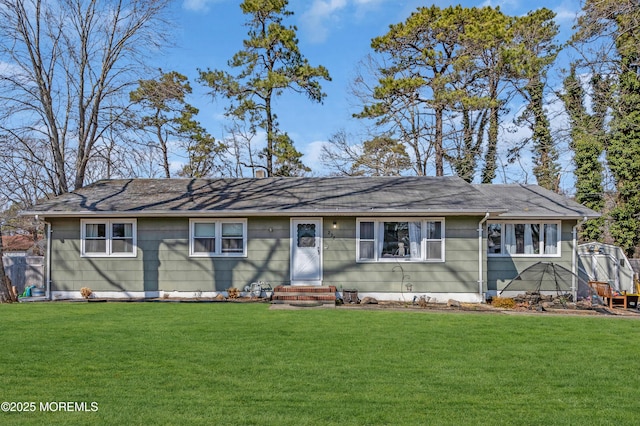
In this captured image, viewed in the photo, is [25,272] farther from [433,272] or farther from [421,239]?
[433,272]

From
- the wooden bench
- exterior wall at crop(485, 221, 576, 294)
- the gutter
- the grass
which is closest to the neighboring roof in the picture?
A: the gutter

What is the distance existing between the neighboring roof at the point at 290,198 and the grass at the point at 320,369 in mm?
3949

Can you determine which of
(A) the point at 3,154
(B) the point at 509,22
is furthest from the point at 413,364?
(B) the point at 509,22

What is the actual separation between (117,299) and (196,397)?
31.3ft

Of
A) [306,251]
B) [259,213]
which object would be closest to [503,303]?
[306,251]

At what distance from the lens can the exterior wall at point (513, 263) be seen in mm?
13703

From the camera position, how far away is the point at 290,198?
13930mm

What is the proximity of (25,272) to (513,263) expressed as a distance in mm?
15793

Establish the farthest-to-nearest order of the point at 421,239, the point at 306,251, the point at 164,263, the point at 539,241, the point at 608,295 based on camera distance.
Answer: the point at 539,241
the point at 164,263
the point at 306,251
the point at 421,239
the point at 608,295

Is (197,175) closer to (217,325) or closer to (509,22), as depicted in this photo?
(509,22)

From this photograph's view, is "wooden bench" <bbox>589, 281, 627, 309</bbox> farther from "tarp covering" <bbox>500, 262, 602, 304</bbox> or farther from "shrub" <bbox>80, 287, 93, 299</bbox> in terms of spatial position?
"shrub" <bbox>80, 287, 93, 299</bbox>

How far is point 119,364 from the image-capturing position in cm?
577

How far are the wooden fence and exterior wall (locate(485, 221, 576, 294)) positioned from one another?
14410mm

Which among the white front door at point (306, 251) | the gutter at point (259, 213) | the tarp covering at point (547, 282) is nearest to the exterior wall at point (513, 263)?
the tarp covering at point (547, 282)
